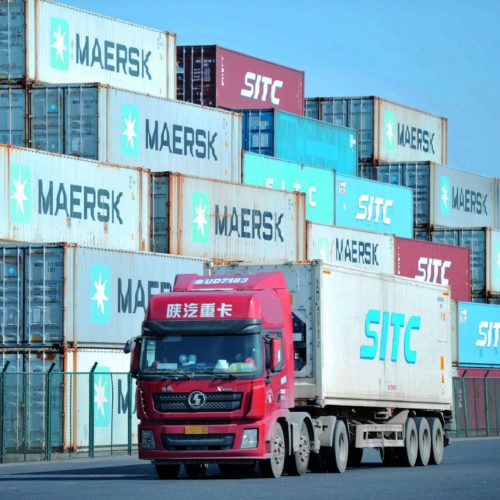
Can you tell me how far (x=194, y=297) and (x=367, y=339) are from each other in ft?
14.8

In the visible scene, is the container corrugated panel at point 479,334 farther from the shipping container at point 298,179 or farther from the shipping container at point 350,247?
the shipping container at point 298,179

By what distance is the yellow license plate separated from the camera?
84.1 ft

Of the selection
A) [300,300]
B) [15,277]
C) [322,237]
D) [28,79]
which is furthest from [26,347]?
[322,237]

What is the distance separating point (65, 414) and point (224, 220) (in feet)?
31.9

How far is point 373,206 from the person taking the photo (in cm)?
5953

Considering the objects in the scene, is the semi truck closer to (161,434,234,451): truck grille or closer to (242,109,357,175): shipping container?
(161,434,234,451): truck grille

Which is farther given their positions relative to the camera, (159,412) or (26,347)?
(26,347)

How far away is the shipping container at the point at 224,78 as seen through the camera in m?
56.8

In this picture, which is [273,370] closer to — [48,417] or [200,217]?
[48,417]

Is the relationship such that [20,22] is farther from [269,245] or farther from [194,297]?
[194,297]

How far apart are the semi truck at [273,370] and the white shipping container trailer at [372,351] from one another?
0.10 ft

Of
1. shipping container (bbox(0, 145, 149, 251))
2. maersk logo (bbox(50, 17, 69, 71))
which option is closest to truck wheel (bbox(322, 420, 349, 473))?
shipping container (bbox(0, 145, 149, 251))

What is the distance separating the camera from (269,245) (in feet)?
154

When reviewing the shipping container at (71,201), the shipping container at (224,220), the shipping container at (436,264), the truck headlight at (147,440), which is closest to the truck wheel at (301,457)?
the truck headlight at (147,440)
